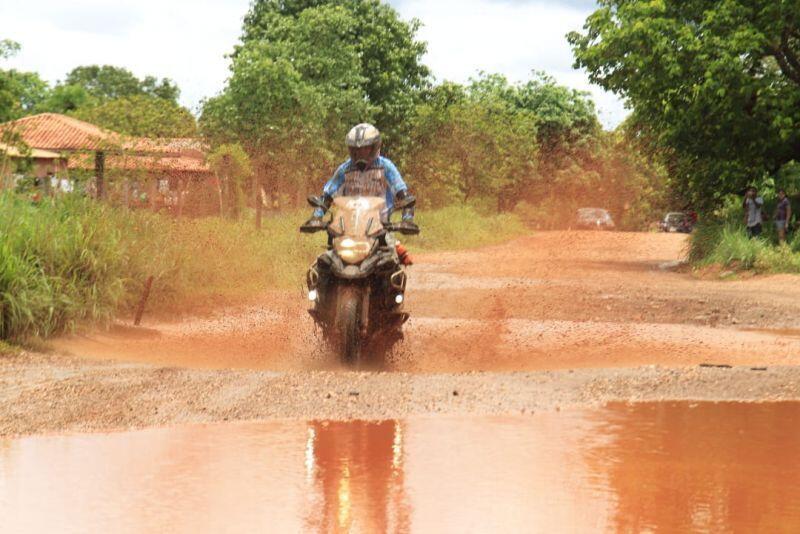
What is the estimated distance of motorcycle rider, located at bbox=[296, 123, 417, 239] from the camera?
1012cm

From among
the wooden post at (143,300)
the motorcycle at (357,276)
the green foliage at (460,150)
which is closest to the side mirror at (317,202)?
the motorcycle at (357,276)

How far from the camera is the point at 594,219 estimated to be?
6044cm

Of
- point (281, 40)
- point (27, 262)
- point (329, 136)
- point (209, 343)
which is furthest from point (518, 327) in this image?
point (281, 40)

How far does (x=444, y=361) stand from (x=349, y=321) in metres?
1.90

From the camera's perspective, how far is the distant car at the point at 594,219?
197 ft

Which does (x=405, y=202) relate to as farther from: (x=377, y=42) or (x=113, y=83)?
(x=113, y=83)

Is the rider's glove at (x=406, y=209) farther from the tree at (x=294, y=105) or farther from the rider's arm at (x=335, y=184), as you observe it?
the tree at (x=294, y=105)

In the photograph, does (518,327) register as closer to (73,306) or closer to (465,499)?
(73,306)

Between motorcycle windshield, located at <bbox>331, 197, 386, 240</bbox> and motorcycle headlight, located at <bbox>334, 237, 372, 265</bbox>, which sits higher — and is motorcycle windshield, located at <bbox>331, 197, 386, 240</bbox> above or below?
above

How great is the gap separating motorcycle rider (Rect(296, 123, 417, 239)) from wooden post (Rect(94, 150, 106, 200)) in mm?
A: 6157

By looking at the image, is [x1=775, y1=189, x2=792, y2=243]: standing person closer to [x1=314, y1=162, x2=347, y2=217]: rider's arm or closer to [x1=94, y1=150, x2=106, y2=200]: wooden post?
[x1=94, y1=150, x2=106, y2=200]: wooden post

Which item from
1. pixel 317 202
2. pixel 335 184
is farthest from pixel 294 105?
pixel 317 202

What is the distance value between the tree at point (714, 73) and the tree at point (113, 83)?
245ft

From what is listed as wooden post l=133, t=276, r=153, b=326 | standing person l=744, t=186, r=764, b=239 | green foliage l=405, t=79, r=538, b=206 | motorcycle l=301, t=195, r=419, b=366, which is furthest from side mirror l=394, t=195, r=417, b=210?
green foliage l=405, t=79, r=538, b=206
